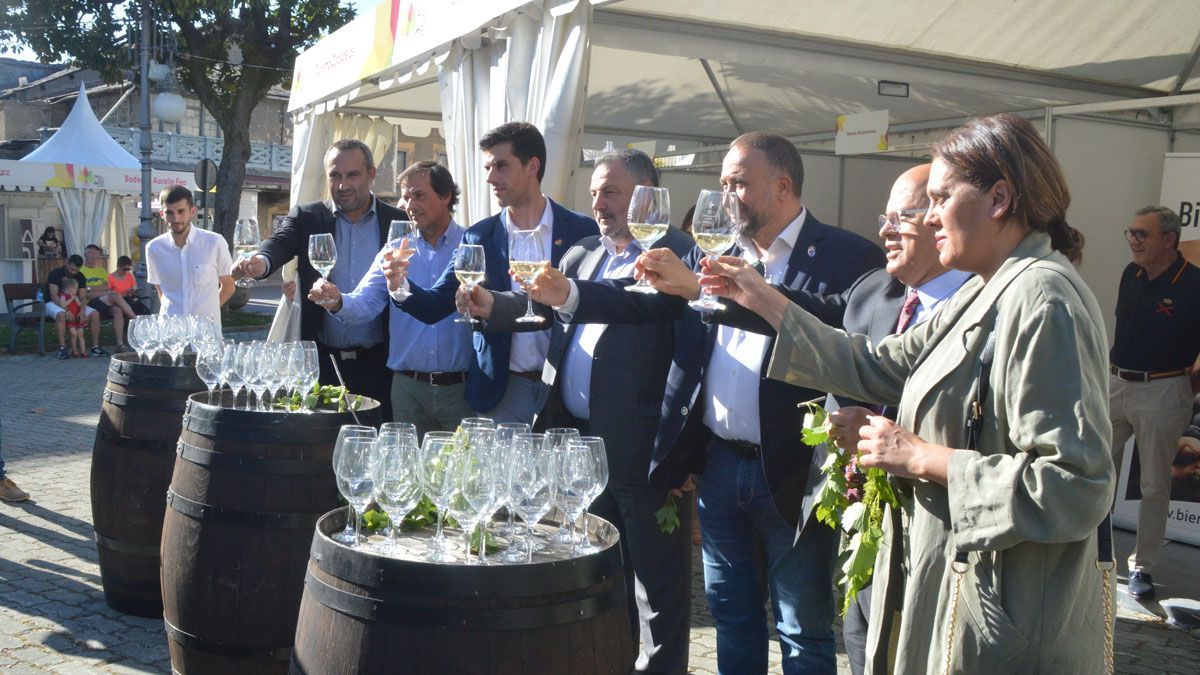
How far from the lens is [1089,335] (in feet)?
6.11

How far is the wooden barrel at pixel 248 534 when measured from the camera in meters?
3.22

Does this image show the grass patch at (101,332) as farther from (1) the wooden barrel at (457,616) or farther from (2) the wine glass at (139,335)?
(1) the wooden barrel at (457,616)

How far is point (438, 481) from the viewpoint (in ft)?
7.88

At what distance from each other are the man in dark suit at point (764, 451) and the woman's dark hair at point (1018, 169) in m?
1.07

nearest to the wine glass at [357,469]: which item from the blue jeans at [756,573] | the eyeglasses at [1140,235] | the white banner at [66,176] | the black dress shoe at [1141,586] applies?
the blue jeans at [756,573]

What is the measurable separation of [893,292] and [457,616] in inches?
60.2

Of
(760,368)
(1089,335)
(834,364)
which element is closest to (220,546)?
(760,368)

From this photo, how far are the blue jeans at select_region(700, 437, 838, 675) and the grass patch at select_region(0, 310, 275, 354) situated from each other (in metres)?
15.7

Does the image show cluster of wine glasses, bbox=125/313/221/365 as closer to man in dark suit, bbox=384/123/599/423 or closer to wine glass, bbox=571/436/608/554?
man in dark suit, bbox=384/123/599/423

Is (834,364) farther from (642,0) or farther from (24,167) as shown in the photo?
(24,167)

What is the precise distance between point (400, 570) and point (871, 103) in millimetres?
7038

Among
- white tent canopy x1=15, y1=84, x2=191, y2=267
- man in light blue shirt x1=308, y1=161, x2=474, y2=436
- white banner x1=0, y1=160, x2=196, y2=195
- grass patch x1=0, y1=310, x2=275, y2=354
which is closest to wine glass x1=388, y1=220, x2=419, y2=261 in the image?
man in light blue shirt x1=308, y1=161, x2=474, y2=436

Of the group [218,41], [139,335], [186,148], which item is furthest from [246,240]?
[186,148]

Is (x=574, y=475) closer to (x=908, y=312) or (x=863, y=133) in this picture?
(x=908, y=312)
